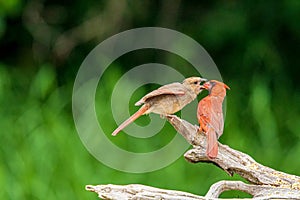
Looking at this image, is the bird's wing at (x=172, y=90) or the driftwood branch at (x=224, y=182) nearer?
the bird's wing at (x=172, y=90)

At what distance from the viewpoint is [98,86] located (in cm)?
362

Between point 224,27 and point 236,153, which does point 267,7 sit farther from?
point 236,153

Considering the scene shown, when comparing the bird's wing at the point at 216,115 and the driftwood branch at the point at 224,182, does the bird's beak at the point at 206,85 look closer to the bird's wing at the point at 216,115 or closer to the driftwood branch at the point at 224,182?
the bird's wing at the point at 216,115

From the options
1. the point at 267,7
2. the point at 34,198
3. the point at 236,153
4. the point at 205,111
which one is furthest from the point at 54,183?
the point at 267,7

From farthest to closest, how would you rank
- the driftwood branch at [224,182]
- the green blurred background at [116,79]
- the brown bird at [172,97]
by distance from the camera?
the green blurred background at [116,79] → the driftwood branch at [224,182] → the brown bird at [172,97]

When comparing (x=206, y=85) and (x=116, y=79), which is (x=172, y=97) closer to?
(x=206, y=85)

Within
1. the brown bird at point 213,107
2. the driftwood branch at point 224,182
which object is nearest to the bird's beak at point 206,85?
the brown bird at point 213,107

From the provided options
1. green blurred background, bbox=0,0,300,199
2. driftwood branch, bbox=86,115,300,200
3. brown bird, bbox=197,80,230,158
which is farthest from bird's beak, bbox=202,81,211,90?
green blurred background, bbox=0,0,300,199

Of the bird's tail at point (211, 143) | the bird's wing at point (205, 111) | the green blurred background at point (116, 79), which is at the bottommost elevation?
the bird's tail at point (211, 143)

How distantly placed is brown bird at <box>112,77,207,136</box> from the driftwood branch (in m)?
0.07

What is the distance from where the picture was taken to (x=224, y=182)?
1.46m

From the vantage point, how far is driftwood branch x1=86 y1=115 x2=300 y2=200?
1313 mm

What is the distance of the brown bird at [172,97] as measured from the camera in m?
1.15

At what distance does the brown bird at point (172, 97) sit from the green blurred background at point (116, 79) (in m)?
1.26
